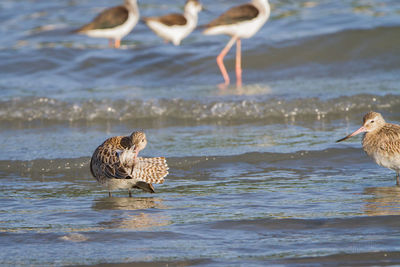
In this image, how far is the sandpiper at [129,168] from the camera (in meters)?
5.79

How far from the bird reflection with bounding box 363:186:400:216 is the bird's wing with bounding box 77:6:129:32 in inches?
379

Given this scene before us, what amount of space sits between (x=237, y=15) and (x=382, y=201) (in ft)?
28.3

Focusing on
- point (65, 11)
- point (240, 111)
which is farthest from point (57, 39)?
point (240, 111)

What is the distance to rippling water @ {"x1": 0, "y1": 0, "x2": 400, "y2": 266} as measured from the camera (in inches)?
187

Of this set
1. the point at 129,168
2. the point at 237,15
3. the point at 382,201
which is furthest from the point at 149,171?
the point at 237,15

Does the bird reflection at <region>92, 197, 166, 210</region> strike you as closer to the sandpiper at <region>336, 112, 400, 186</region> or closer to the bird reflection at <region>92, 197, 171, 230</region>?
the bird reflection at <region>92, 197, 171, 230</region>

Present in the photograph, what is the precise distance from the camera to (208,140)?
325 inches

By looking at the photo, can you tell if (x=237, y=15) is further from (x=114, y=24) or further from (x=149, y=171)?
(x=149, y=171)

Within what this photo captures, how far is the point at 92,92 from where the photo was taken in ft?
37.2

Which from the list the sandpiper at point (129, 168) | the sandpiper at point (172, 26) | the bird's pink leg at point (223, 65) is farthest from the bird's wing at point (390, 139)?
the sandpiper at point (172, 26)

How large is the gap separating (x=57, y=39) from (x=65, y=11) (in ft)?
9.32

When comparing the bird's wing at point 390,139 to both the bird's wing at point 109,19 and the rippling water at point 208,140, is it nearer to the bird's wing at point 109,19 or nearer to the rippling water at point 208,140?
the rippling water at point 208,140

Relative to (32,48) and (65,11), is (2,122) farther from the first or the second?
(65,11)

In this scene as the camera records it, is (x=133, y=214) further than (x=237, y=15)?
No
